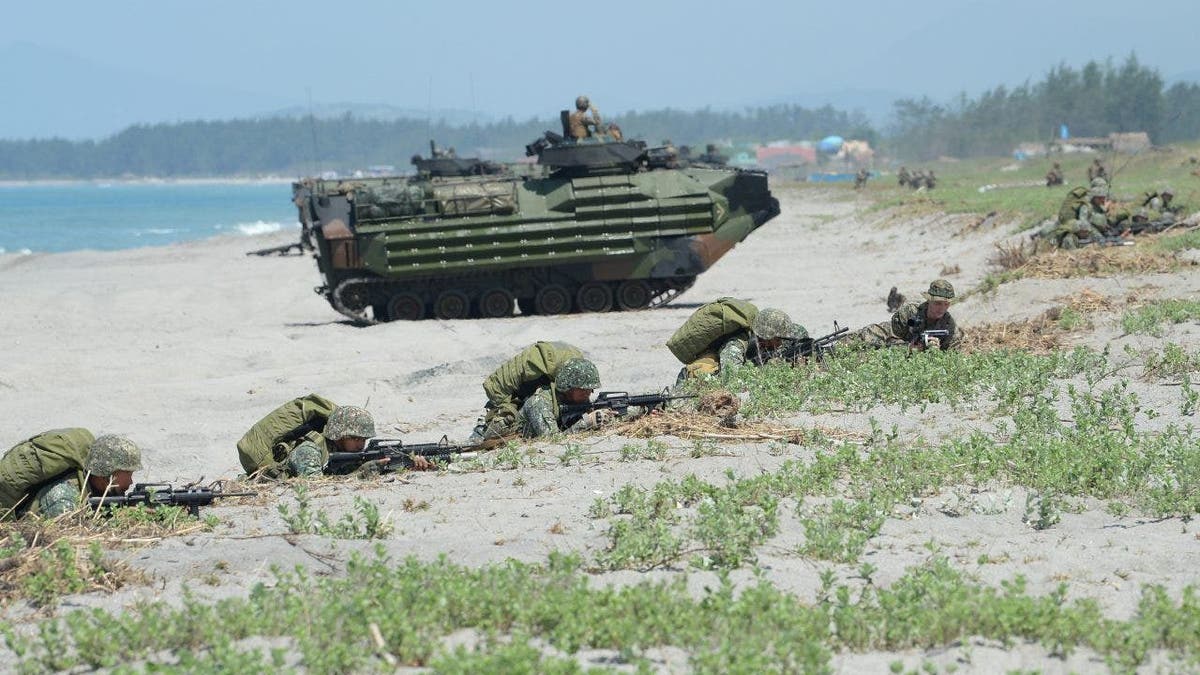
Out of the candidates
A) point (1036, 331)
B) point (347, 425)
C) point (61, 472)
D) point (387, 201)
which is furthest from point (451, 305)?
point (61, 472)

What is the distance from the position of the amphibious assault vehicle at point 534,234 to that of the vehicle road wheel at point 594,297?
0.02 meters

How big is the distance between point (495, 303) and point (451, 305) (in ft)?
2.14

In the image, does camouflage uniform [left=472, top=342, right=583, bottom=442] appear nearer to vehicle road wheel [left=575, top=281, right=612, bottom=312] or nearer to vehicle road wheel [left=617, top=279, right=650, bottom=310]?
vehicle road wheel [left=575, top=281, right=612, bottom=312]

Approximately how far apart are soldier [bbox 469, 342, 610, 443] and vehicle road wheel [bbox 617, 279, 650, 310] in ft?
37.9

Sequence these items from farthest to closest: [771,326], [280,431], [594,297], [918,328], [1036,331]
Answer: [594,297] → [1036,331] → [918,328] → [771,326] → [280,431]

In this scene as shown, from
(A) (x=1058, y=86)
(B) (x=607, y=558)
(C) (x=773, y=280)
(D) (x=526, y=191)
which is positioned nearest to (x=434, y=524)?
(B) (x=607, y=558)

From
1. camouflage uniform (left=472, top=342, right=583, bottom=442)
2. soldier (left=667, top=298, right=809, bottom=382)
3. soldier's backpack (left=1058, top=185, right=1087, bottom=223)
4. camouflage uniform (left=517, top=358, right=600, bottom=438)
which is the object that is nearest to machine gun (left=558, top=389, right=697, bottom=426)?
camouflage uniform (left=517, top=358, right=600, bottom=438)

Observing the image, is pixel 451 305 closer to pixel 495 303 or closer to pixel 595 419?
pixel 495 303

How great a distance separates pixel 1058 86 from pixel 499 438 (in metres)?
111

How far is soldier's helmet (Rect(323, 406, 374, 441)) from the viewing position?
406 inches

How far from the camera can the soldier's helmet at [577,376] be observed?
1091 centimetres

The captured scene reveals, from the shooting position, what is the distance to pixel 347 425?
1030 centimetres

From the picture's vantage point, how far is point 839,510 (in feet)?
26.7

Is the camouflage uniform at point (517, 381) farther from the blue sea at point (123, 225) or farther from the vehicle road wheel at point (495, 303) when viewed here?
the blue sea at point (123, 225)
